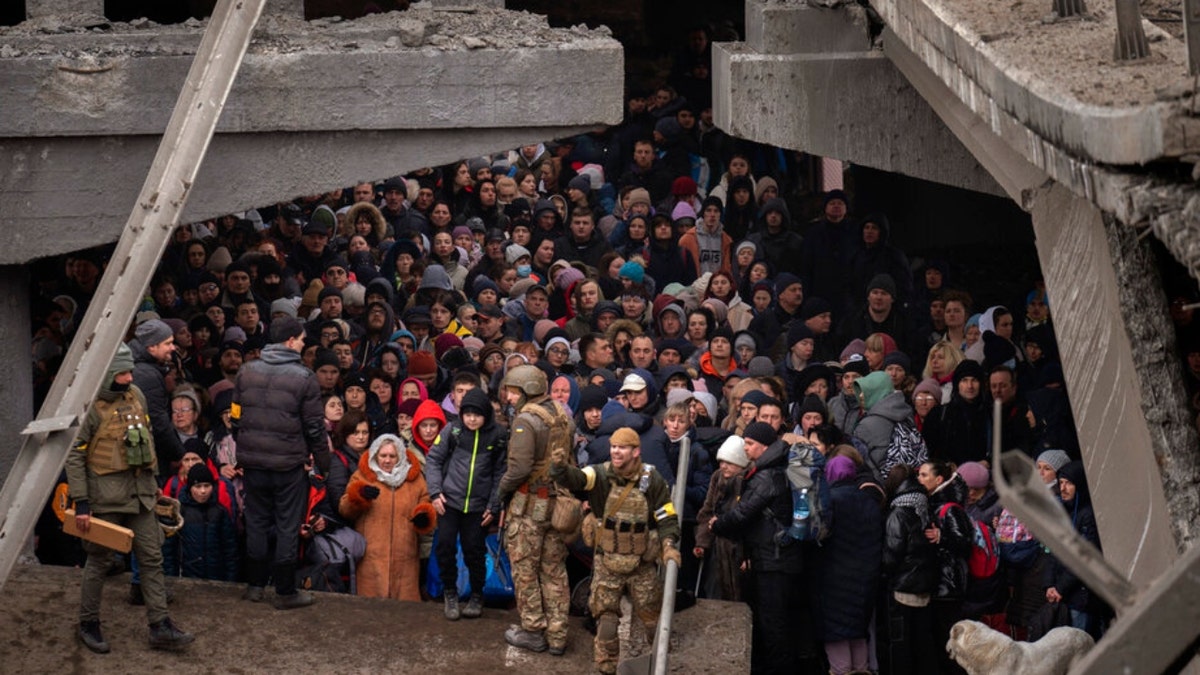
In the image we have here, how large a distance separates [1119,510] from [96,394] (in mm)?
4599

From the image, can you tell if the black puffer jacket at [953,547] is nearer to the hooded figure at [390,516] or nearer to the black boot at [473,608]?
the black boot at [473,608]

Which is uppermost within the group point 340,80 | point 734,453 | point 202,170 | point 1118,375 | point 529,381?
point 340,80

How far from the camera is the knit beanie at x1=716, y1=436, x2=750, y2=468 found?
10617mm

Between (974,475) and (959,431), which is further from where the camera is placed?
(959,431)

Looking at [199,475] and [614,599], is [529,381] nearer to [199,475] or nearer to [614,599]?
[614,599]

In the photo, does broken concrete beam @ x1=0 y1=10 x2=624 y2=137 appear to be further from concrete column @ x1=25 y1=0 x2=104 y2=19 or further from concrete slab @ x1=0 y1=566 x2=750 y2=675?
concrete slab @ x1=0 y1=566 x2=750 y2=675

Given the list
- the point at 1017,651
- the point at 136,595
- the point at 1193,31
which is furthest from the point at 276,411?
the point at 1193,31

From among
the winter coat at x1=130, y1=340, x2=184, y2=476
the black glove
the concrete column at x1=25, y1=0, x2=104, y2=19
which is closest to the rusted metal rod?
the black glove

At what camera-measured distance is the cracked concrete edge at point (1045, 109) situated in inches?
215

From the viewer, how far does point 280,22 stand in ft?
38.3

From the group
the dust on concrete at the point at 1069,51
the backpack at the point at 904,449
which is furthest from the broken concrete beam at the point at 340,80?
the dust on concrete at the point at 1069,51

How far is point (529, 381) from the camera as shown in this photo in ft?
33.6

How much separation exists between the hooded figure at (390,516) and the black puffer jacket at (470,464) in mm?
299

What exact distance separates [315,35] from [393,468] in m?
2.58
